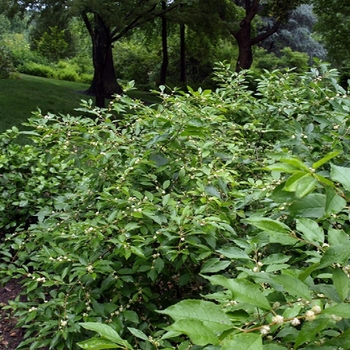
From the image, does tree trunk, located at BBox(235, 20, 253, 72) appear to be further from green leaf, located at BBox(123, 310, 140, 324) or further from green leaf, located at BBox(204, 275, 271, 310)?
green leaf, located at BBox(204, 275, 271, 310)

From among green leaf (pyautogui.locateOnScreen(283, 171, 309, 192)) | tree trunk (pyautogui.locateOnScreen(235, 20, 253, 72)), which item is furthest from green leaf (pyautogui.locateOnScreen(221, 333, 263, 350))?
tree trunk (pyautogui.locateOnScreen(235, 20, 253, 72))

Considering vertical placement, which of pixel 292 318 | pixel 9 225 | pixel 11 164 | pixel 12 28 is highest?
pixel 12 28

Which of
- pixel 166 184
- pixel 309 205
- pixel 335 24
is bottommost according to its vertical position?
pixel 166 184

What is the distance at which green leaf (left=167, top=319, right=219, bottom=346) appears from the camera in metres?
0.61

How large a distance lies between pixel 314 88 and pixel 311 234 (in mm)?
1770

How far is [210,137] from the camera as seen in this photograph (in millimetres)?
2217

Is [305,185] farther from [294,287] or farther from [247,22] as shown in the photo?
[247,22]

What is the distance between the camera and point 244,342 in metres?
0.59

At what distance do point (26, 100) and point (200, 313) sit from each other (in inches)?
423

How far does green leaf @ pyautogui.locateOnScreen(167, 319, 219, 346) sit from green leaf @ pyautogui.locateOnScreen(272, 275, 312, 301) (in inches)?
7.6

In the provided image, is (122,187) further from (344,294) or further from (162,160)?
(344,294)

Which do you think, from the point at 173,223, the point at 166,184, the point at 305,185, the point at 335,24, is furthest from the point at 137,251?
the point at 335,24

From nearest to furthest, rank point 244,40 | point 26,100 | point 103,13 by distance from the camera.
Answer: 1. point 103,13
2. point 26,100
3. point 244,40

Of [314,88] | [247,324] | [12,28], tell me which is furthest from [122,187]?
[12,28]
